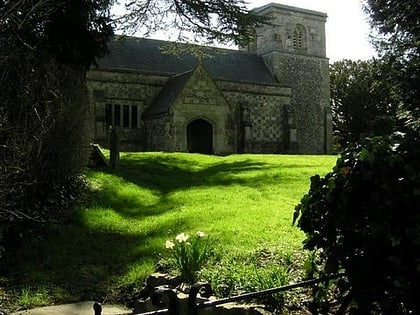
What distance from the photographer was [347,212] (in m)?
3.34

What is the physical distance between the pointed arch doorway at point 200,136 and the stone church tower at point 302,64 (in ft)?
36.1

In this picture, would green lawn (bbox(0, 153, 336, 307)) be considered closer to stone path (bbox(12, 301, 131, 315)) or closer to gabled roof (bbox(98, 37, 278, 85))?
stone path (bbox(12, 301, 131, 315))

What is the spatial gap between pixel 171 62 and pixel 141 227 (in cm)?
2689

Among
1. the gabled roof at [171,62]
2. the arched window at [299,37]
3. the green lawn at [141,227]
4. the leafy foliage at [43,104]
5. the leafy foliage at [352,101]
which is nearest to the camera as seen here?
the green lawn at [141,227]

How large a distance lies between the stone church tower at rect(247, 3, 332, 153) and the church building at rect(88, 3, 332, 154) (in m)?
0.08

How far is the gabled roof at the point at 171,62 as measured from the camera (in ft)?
108

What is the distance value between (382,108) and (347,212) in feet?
151

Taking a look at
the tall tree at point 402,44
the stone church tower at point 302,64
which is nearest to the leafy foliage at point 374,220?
the tall tree at point 402,44

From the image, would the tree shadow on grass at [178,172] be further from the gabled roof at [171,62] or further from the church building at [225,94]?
the gabled roof at [171,62]

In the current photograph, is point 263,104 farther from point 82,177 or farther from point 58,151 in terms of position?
→ point 58,151

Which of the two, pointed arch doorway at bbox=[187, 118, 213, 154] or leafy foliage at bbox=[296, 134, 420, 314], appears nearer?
leafy foliage at bbox=[296, 134, 420, 314]

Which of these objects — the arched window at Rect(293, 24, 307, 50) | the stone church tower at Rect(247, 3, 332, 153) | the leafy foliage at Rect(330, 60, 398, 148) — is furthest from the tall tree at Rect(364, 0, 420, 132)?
the leafy foliage at Rect(330, 60, 398, 148)

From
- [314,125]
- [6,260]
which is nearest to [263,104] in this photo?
[314,125]

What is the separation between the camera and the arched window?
43125 millimetres
